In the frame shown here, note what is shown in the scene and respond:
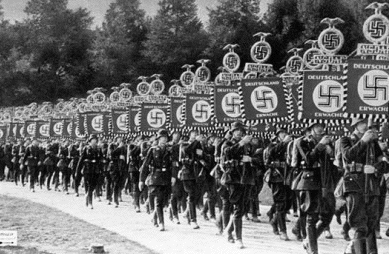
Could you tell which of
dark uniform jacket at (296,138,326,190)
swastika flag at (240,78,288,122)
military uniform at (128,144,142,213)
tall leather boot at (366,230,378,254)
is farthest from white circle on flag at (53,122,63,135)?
tall leather boot at (366,230,378,254)

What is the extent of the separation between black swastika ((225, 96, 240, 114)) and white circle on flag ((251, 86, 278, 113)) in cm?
260

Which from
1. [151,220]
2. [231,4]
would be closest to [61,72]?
[231,4]

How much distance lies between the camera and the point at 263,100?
52.4 feet

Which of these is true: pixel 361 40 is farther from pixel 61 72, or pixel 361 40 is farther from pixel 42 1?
pixel 42 1

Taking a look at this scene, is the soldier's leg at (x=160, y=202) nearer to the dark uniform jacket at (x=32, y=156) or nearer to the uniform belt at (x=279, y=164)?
the uniform belt at (x=279, y=164)

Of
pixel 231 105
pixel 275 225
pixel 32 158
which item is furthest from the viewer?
pixel 32 158

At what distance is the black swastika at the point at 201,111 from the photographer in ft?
67.9

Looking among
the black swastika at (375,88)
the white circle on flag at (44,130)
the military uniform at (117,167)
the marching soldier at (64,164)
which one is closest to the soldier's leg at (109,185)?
the military uniform at (117,167)

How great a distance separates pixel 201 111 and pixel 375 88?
10.2 metres

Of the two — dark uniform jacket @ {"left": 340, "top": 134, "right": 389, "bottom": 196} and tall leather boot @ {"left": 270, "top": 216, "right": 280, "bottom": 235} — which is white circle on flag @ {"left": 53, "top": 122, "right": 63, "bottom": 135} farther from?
dark uniform jacket @ {"left": 340, "top": 134, "right": 389, "bottom": 196}

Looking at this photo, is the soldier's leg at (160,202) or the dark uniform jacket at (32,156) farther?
the dark uniform jacket at (32,156)

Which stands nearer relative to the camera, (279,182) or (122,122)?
(279,182)

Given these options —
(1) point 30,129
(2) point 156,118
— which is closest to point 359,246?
(2) point 156,118

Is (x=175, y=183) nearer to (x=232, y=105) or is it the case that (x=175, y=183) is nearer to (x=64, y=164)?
(x=232, y=105)
